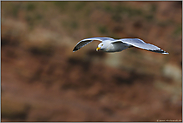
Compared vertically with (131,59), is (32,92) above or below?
below

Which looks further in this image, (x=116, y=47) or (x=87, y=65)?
(x=87, y=65)

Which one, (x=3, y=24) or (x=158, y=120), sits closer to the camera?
(x=3, y=24)

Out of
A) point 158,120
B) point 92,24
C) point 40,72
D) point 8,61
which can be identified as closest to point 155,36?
point 92,24

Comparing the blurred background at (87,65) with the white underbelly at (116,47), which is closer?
the white underbelly at (116,47)

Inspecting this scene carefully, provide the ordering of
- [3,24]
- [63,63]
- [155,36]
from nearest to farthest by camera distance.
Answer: [3,24] → [63,63] → [155,36]

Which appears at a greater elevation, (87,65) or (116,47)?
(116,47)

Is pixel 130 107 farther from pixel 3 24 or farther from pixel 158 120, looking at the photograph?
pixel 3 24

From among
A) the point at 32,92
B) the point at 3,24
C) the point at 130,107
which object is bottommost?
the point at 130,107

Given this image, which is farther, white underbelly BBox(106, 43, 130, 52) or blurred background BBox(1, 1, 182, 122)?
blurred background BBox(1, 1, 182, 122)
